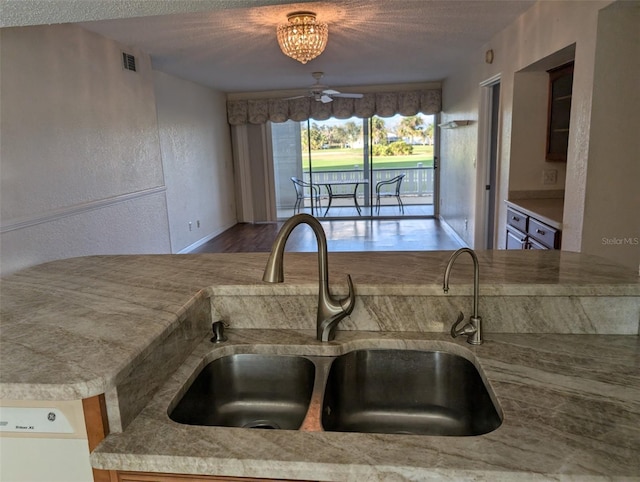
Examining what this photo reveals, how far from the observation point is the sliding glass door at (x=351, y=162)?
809 cm

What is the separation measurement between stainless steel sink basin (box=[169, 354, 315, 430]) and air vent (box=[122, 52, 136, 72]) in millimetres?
3608

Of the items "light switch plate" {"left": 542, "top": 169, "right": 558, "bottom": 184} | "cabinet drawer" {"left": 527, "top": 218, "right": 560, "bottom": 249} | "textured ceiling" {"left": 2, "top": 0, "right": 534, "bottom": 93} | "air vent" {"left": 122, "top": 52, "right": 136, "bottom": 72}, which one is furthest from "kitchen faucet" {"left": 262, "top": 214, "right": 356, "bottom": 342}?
"air vent" {"left": 122, "top": 52, "right": 136, "bottom": 72}

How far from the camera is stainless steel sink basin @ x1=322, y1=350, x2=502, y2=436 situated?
1212mm

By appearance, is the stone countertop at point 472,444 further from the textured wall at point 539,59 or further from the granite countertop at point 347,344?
the textured wall at point 539,59

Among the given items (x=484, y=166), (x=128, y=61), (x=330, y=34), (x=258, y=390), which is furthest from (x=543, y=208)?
(x=128, y=61)

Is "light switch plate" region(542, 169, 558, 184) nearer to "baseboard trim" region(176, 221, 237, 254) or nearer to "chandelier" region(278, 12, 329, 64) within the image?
"chandelier" region(278, 12, 329, 64)

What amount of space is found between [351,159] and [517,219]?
506 cm

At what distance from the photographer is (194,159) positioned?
6398 mm

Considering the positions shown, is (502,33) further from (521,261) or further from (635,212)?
(521,261)

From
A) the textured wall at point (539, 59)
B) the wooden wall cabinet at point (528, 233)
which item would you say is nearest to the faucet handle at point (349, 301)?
the textured wall at point (539, 59)

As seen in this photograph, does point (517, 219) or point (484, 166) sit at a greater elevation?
point (484, 166)

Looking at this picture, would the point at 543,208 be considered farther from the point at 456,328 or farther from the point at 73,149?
the point at 73,149

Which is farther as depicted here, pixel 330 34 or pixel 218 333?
pixel 330 34

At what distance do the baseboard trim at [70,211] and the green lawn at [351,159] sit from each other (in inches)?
177
